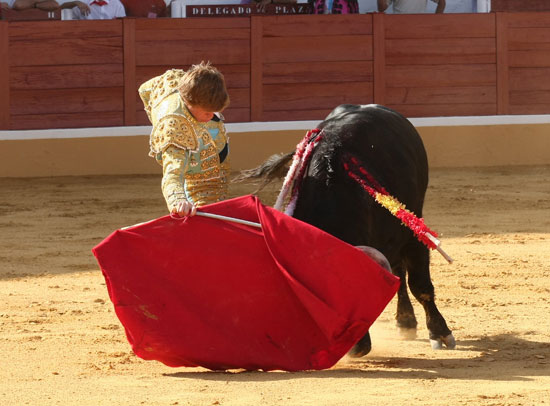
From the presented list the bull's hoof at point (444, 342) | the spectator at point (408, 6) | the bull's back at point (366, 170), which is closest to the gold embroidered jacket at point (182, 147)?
the bull's back at point (366, 170)

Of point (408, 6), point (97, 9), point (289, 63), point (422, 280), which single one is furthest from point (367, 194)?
point (408, 6)

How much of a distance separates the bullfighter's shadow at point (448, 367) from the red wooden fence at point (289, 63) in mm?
5206

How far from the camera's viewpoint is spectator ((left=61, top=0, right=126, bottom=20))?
29.1ft

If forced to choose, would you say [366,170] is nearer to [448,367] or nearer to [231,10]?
[448,367]

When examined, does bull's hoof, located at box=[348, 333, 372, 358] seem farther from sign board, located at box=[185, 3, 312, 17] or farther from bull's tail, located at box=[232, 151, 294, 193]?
sign board, located at box=[185, 3, 312, 17]

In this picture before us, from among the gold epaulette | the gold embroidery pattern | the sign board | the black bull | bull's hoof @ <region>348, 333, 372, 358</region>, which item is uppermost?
the sign board

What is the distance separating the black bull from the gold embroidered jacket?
0.19 metres

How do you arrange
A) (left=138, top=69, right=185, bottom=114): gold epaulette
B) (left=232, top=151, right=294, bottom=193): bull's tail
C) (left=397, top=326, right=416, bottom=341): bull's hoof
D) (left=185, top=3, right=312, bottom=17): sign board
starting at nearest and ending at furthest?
(left=138, top=69, right=185, bottom=114): gold epaulette → (left=232, top=151, right=294, bottom=193): bull's tail → (left=397, top=326, right=416, bottom=341): bull's hoof → (left=185, top=3, right=312, bottom=17): sign board

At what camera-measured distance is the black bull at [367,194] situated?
12.3 feet

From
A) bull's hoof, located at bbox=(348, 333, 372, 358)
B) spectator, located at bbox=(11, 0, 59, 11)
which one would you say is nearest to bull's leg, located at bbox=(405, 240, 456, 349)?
bull's hoof, located at bbox=(348, 333, 372, 358)

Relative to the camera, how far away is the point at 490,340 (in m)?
4.22

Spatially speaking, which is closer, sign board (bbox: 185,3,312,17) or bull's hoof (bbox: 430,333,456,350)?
bull's hoof (bbox: 430,333,456,350)

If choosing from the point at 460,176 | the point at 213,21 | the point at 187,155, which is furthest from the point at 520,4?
the point at 187,155

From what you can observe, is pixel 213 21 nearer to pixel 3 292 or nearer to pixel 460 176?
pixel 460 176
